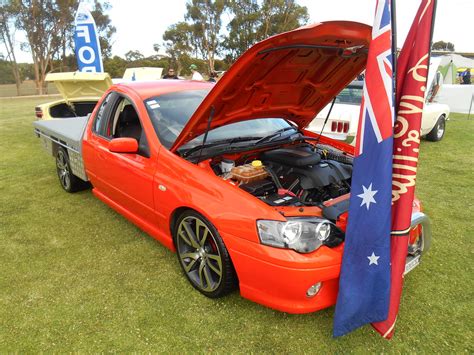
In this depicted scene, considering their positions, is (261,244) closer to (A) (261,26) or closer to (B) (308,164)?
(B) (308,164)

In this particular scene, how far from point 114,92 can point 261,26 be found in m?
42.0

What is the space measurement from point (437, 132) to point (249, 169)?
23.6 ft

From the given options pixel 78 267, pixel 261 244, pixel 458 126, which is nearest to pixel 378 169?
pixel 261 244

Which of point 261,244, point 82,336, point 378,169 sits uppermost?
point 378,169

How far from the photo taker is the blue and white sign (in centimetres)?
1107

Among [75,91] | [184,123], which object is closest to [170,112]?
[184,123]

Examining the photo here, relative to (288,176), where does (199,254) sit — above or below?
below

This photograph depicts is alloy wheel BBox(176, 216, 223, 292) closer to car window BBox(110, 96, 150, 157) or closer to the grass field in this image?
the grass field

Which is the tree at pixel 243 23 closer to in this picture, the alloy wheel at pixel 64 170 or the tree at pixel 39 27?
the tree at pixel 39 27

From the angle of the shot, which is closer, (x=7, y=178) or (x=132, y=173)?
(x=132, y=173)

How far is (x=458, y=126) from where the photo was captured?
10.3m

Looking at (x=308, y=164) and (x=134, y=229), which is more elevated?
(x=308, y=164)

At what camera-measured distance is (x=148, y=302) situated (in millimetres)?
2625

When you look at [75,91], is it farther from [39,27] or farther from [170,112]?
[39,27]
